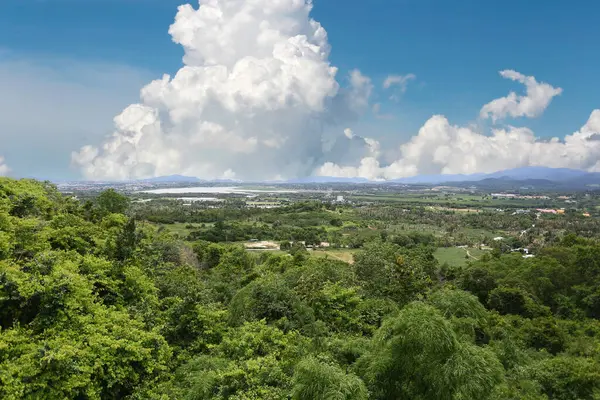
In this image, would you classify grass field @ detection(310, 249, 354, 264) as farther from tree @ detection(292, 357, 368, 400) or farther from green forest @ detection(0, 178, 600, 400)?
tree @ detection(292, 357, 368, 400)

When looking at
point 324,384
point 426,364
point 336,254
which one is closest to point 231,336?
point 324,384

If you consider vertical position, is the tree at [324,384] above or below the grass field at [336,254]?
above

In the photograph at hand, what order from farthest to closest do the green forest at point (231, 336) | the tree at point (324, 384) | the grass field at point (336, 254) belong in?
the grass field at point (336, 254) < the green forest at point (231, 336) < the tree at point (324, 384)

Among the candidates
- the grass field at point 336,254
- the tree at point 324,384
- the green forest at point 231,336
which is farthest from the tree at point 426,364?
the grass field at point 336,254

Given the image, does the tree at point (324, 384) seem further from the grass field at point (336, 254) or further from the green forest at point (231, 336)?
the grass field at point (336, 254)

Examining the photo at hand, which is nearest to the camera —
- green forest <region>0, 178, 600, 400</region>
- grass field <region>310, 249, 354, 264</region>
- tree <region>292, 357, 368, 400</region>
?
tree <region>292, 357, 368, 400</region>

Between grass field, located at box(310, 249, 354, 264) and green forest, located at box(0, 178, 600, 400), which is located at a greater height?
green forest, located at box(0, 178, 600, 400)

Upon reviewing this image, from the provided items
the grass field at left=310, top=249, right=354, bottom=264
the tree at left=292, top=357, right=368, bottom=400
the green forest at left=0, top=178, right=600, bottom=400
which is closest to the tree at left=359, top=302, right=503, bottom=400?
the green forest at left=0, top=178, right=600, bottom=400

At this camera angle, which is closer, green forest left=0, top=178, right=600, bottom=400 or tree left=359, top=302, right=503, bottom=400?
tree left=359, top=302, right=503, bottom=400

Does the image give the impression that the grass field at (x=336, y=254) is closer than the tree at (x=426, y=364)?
No

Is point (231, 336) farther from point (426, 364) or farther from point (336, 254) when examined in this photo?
point (336, 254)

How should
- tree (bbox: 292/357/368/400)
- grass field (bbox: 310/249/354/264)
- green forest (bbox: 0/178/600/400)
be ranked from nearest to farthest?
tree (bbox: 292/357/368/400), green forest (bbox: 0/178/600/400), grass field (bbox: 310/249/354/264)

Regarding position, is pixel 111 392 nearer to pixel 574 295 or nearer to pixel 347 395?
pixel 347 395
